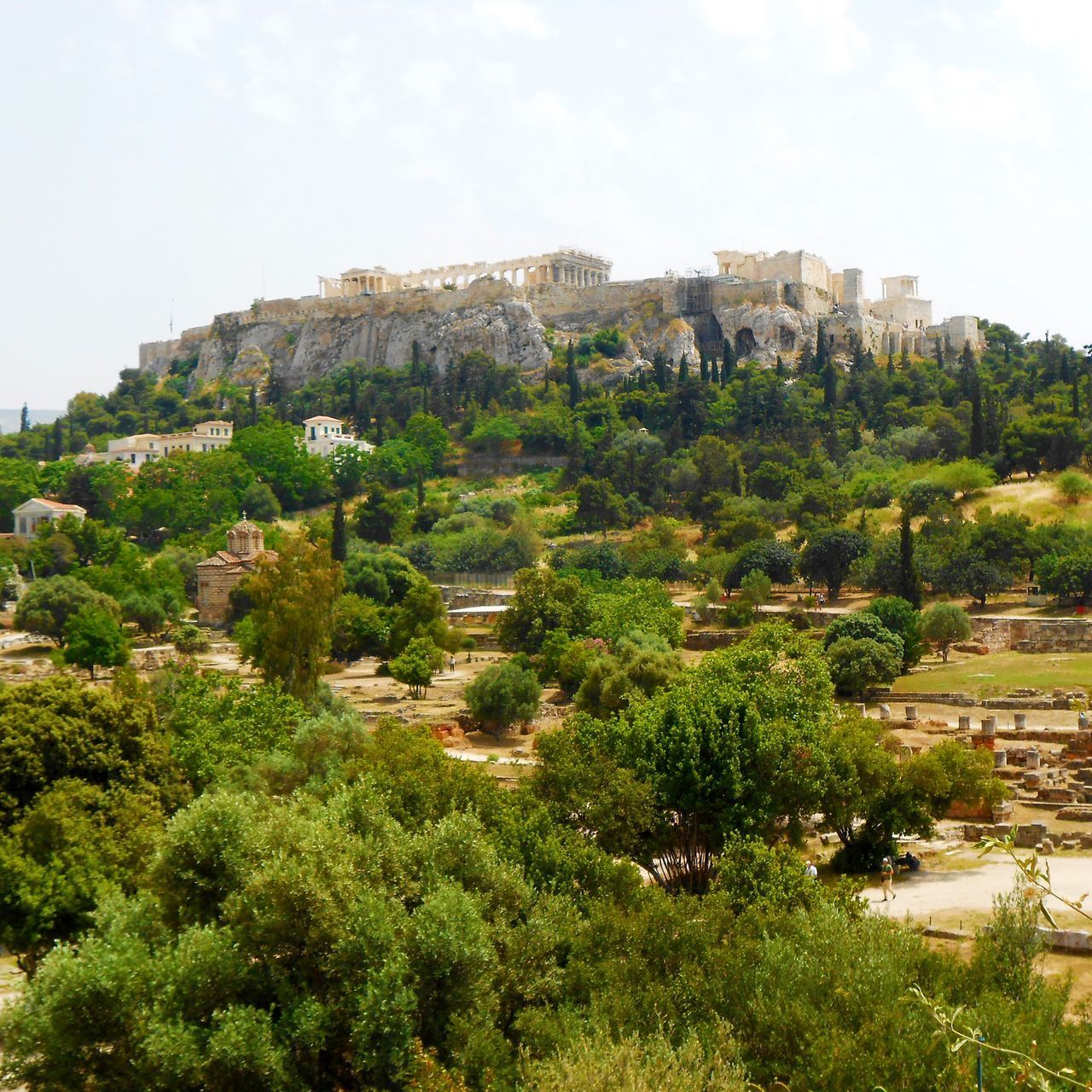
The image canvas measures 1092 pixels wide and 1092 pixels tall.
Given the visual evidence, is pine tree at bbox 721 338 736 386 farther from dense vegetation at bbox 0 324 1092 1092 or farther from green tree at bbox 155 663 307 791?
green tree at bbox 155 663 307 791

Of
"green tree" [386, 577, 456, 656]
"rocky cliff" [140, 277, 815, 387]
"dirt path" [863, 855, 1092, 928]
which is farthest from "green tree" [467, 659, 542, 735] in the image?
"rocky cliff" [140, 277, 815, 387]

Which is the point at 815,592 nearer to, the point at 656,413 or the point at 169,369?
the point at 656,413

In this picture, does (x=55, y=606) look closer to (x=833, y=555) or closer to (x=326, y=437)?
(x=833, y=555)

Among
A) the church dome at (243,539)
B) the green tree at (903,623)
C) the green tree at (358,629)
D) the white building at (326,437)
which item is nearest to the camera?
the green tree at (903,623)

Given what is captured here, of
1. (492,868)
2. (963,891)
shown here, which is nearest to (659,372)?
(963,891)

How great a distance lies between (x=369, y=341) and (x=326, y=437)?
2307cm

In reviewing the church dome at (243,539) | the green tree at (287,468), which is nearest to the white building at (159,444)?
the green tree at (287,468)

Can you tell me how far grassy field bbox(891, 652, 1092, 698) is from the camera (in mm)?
37656

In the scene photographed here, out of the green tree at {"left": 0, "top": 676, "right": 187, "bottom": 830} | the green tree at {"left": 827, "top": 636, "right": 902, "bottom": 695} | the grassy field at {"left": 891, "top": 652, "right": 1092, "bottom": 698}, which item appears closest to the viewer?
the green tree at {"left": 0, "top": 676, "right": 187, "bottom": 830}

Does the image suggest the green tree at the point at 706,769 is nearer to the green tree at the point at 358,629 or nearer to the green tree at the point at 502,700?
the green tree at the point at 502,700

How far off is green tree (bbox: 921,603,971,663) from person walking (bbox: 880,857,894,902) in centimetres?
2352

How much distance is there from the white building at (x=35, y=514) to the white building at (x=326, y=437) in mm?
15713

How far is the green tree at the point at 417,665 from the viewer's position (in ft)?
134

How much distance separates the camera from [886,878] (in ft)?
64.6
